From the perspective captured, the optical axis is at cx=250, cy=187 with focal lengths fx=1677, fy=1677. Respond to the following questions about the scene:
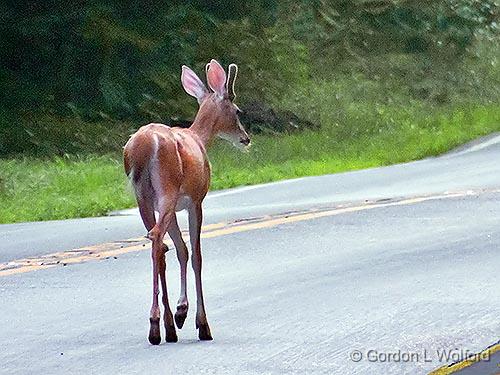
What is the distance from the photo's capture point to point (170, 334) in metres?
8.38

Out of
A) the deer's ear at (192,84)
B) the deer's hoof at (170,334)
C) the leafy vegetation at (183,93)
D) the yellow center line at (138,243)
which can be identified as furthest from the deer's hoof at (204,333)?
the leafy vegetation at (183,93)

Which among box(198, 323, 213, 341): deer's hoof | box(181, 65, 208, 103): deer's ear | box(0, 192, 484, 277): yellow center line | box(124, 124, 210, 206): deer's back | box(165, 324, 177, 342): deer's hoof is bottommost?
box(0, 192, 484, 277): yellow center line

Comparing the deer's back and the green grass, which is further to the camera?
the green grass

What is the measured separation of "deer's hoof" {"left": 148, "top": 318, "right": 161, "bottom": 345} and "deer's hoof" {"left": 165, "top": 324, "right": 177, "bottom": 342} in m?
0.06

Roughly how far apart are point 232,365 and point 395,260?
4.37 metres

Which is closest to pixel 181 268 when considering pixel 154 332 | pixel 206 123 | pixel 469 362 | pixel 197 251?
pixel 197 251

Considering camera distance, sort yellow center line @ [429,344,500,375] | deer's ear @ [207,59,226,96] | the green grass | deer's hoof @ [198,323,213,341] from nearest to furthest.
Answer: yellow center line @ [429,344,500,375] < deer's ear @ [207,59,226,96] < deer's hoof @ [198,323,213,341] < the green grass

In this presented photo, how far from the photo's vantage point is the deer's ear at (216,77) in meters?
8.45

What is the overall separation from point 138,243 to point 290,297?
10.9 feet

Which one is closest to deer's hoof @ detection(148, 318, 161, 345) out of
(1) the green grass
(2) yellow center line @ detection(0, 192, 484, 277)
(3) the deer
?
(3) the deer

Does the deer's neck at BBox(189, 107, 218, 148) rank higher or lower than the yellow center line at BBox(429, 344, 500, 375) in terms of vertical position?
higher

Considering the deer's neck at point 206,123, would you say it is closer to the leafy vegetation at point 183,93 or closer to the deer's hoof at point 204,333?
the deer's hoof at point 204,333

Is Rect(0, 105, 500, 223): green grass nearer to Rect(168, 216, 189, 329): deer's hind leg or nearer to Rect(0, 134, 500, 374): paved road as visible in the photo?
Rect(0, 134, 500, 374): paved road

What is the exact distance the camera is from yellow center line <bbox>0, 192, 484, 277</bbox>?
12.2 m
